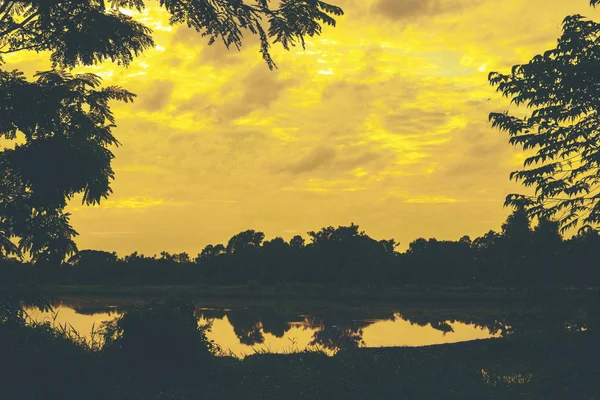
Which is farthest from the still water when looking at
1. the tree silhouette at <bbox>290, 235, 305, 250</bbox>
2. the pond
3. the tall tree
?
the tree silhouette at <bbox>290, 235, 305, 250</bbox>

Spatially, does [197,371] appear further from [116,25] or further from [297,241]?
[297,241]

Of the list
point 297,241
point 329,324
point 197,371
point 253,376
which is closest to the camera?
point 253,376

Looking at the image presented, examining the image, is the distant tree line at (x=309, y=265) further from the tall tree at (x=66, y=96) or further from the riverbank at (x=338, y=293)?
the tall tree at (x=66, y=96)

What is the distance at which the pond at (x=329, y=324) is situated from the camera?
3209cm

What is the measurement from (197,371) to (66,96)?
29.6 ft

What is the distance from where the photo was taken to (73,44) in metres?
16.9

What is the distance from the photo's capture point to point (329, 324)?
42000mm

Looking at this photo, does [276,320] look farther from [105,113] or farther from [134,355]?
[134,355]

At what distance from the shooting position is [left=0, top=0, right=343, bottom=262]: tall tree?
14586mm

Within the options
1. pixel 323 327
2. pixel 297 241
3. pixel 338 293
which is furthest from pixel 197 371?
pixel 297 241

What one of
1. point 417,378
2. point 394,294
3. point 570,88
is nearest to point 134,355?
point 417,378

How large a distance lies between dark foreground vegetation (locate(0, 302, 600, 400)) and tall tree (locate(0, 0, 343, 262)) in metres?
4.01

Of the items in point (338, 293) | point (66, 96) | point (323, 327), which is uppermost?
point (66, 96)

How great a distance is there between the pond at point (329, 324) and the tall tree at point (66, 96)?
713 centimetres
